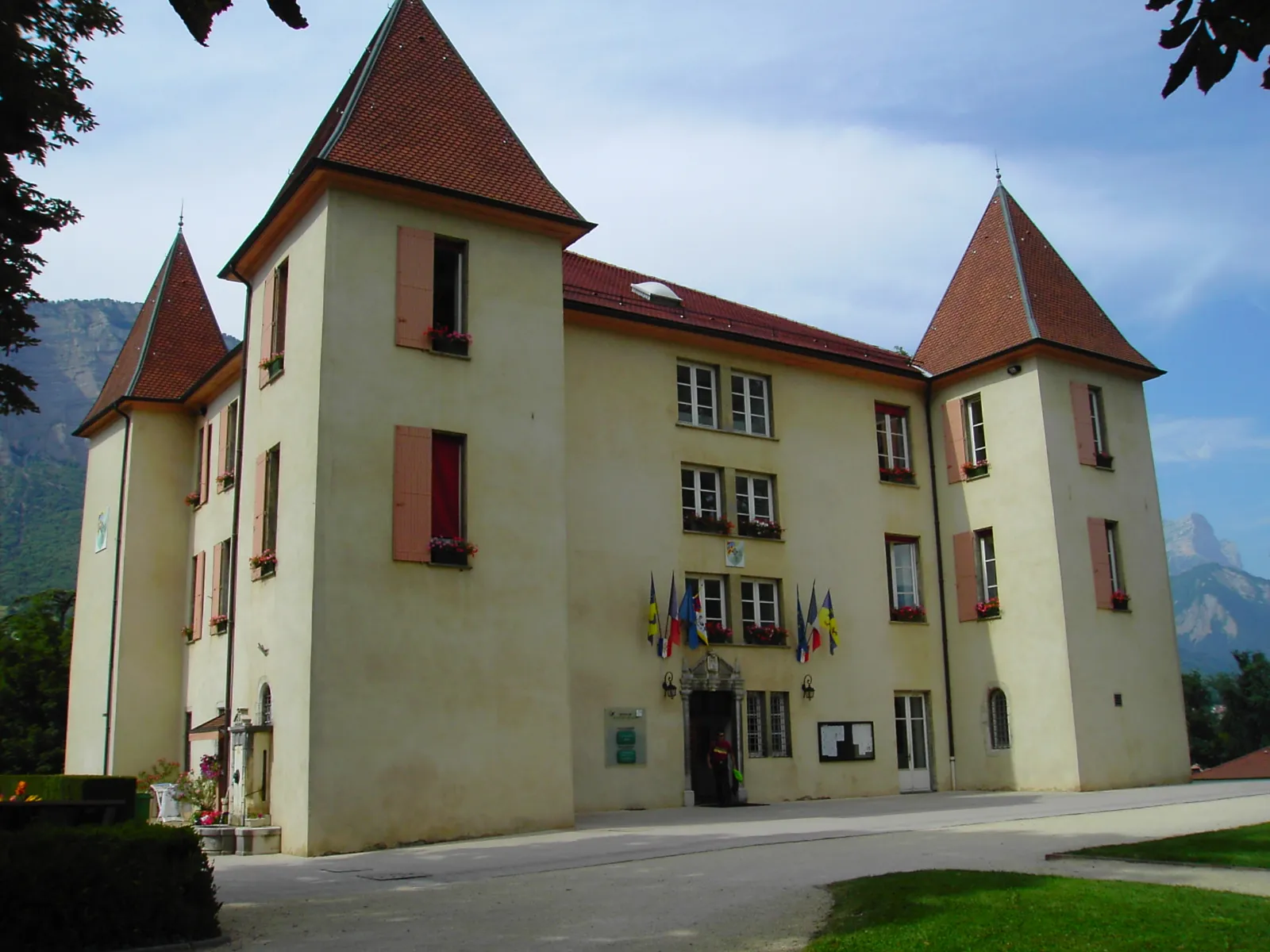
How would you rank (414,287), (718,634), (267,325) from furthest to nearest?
1. (718,634)
2. (267,325)
3. (414,287)

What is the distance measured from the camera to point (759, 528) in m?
26.4

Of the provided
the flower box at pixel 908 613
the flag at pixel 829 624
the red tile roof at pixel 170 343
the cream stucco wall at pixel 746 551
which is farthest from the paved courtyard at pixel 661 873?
the red tile roof at pixel 170 343

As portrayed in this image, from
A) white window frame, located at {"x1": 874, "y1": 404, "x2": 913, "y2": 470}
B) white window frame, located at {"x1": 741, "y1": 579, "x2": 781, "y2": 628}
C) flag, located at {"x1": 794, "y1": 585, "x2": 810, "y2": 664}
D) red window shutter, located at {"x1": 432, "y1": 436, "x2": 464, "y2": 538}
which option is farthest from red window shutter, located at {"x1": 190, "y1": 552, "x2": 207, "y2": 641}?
white window frame, located at {"x1": 874, "y1": 404, "x2": 913, "y2": 470}

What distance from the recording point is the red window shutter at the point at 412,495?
19.0m

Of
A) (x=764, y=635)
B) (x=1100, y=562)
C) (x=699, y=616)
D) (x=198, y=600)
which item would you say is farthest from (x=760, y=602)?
(x=198, y=600)

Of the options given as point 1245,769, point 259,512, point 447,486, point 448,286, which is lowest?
point 1245,769

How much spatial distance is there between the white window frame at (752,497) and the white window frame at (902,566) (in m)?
3.57

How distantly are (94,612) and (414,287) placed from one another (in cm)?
1483

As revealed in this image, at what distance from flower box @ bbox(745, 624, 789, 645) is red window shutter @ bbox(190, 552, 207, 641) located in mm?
12316

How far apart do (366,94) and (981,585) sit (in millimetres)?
17438

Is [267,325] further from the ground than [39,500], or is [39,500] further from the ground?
[39,500]

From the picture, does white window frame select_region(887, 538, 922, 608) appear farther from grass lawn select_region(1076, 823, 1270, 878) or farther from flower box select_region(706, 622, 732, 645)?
grass lawn select_region(1076, 823, 1270, 878)

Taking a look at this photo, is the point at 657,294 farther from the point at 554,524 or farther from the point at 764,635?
the point at 554,524

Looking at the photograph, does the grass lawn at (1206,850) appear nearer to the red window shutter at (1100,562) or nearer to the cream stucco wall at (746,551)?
the cream stucco wall at (746,551)
